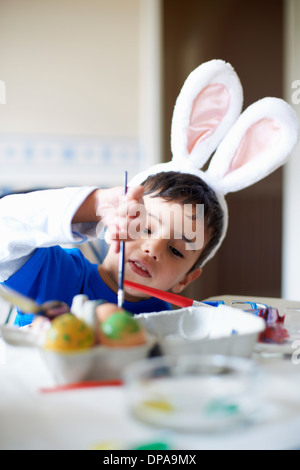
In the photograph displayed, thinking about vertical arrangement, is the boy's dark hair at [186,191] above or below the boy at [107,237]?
above

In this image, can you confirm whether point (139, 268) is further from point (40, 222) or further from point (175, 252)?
point (40, 222)

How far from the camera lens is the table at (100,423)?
34cm

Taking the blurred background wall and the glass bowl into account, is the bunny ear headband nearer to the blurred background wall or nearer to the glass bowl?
the glass bowl

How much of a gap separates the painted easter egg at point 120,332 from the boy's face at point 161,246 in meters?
0.43

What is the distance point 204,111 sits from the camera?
102 centimetres

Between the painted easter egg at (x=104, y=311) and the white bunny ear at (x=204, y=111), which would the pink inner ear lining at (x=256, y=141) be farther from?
the painted easter egg at (x=104, y=311)

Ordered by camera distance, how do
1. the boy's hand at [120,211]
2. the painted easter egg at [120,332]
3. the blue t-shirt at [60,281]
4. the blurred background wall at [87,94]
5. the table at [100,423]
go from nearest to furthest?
the table at [100,423], the painted easter egg at [120,332], the boy's hand at [120,211], the blue t-shirt at [60,281], the blurred background wall at [87,94]

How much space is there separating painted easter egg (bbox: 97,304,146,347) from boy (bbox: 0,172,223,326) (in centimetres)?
22

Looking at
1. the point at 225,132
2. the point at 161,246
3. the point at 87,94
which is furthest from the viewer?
the point at 87,94

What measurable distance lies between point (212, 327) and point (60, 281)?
0.42 meters

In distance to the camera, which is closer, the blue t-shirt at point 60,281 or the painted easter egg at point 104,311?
the painted easter egg at point 104,311

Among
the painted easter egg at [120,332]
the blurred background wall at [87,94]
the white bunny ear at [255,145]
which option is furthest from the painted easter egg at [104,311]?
the blurred background wall at [87,94]

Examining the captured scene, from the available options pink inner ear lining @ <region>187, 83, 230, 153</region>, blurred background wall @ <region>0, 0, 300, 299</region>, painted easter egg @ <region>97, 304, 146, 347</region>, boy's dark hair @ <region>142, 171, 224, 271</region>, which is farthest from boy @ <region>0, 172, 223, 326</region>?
blurred background wall @ <region>0, 0, 300, 299</region>

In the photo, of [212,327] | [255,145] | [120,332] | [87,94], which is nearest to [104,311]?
[120,332]
